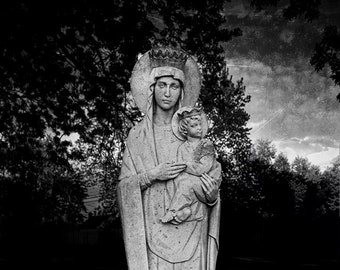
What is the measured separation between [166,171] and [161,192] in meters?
0.22

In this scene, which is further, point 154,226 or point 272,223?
point 272,223

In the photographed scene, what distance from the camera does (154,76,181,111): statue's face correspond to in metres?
4.80

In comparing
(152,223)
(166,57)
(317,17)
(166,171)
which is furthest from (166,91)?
(317,17)

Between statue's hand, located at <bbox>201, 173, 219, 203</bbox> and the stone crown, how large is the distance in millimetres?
1198

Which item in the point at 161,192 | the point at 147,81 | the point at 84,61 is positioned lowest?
the point at 161,192

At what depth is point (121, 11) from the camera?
12602 mm

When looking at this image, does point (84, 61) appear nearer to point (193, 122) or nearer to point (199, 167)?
point (193, 122)

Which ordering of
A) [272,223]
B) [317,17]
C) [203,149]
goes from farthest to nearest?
[272,223]
[317,17]
[203,149]

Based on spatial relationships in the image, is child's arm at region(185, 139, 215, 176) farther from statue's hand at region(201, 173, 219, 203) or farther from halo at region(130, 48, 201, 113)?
halo at region(130, 48, 201, 113)

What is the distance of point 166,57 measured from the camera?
4.82 m

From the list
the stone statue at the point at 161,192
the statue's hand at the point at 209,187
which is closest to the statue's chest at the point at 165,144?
the stone statue at the point at 161,192

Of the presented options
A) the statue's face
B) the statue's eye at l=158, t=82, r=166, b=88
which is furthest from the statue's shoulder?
the statue's eye at l=158, t=82, r=166, b=88

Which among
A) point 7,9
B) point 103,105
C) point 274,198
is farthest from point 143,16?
point 274,198

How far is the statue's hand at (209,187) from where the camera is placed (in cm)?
441
